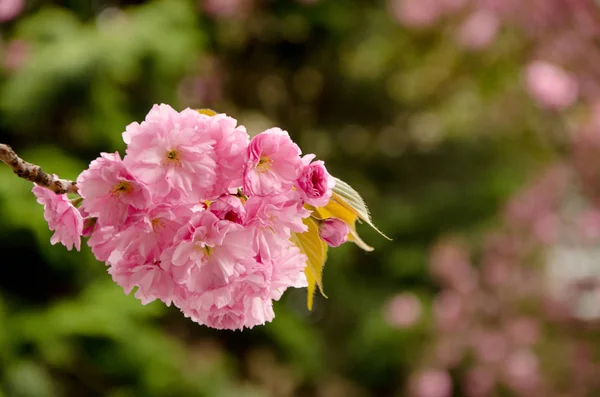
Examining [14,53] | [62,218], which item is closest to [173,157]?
[62,218]

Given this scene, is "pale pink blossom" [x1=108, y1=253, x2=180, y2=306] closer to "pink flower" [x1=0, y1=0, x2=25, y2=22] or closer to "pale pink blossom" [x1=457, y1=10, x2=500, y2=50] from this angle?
"pink flower" [x1=0, y1=0, x2=25, y2=22]

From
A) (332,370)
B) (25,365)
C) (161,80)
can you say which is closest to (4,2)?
(161,80)

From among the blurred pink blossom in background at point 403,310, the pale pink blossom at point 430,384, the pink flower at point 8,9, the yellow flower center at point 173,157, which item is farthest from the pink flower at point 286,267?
the pale pink blossom at point 430,384

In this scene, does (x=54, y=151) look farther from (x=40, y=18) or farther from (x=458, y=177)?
(x=458, y=177)

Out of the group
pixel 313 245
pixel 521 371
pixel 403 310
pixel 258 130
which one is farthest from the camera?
pixel 521 371

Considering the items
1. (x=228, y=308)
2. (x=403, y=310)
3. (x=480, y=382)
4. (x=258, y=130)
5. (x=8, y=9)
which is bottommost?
(x=480, y=382)

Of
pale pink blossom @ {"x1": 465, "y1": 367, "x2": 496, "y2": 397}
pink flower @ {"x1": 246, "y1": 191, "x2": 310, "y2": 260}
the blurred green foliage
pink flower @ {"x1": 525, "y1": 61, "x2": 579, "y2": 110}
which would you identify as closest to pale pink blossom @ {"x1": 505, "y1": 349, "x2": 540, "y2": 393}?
pale pink blossom @ {"x1": 465, "y1": 367, "x2": 496, "y2": 397}

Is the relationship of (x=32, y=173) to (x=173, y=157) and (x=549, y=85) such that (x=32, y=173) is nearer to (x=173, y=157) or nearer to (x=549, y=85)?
(x=173, y=157)
